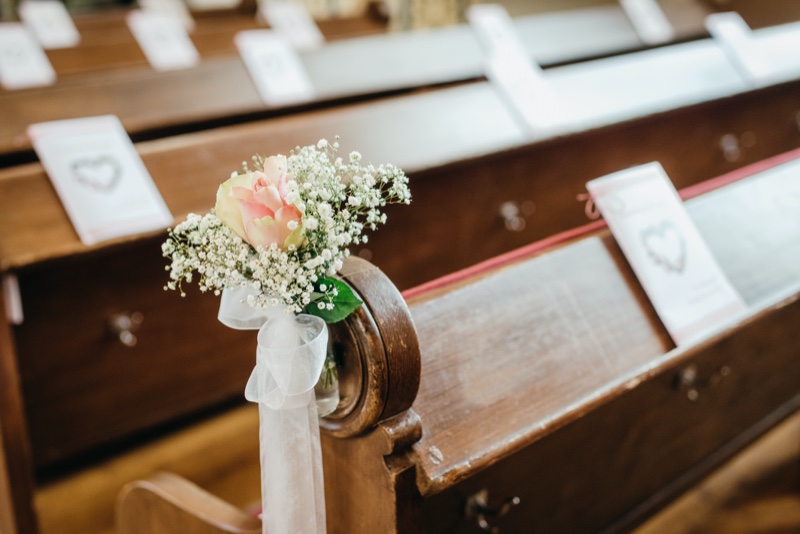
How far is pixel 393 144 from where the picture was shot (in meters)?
2.26

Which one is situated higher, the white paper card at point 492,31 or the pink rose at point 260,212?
the white paper card at point 492,31

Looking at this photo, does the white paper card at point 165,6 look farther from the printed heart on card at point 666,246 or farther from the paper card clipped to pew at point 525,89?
the printed heart on card at point 666,246

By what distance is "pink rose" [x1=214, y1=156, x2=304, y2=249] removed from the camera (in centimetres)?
76

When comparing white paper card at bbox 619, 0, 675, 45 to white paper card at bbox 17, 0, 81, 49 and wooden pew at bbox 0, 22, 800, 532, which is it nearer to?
wooden pew at bbox 0, 22, 800, 532

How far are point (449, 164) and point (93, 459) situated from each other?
145cm

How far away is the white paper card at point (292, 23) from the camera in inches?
150

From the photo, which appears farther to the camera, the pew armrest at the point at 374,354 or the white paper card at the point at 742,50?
the white paper card at the point at 742,50

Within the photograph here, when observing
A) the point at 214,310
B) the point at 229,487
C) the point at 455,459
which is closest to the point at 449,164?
the point at 214,310

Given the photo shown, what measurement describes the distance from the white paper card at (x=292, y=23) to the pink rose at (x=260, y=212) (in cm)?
318

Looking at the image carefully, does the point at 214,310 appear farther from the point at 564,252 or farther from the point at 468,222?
the point at 564,252

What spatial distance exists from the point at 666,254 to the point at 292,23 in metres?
3.04

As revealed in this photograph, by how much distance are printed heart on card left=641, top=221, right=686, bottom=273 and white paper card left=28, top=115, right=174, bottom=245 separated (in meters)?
1.14

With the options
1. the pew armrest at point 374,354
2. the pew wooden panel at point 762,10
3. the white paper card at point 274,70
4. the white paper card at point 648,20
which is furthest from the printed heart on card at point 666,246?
the pew wooden panel at point 762,10

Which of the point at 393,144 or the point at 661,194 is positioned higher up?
the point at 393,144
